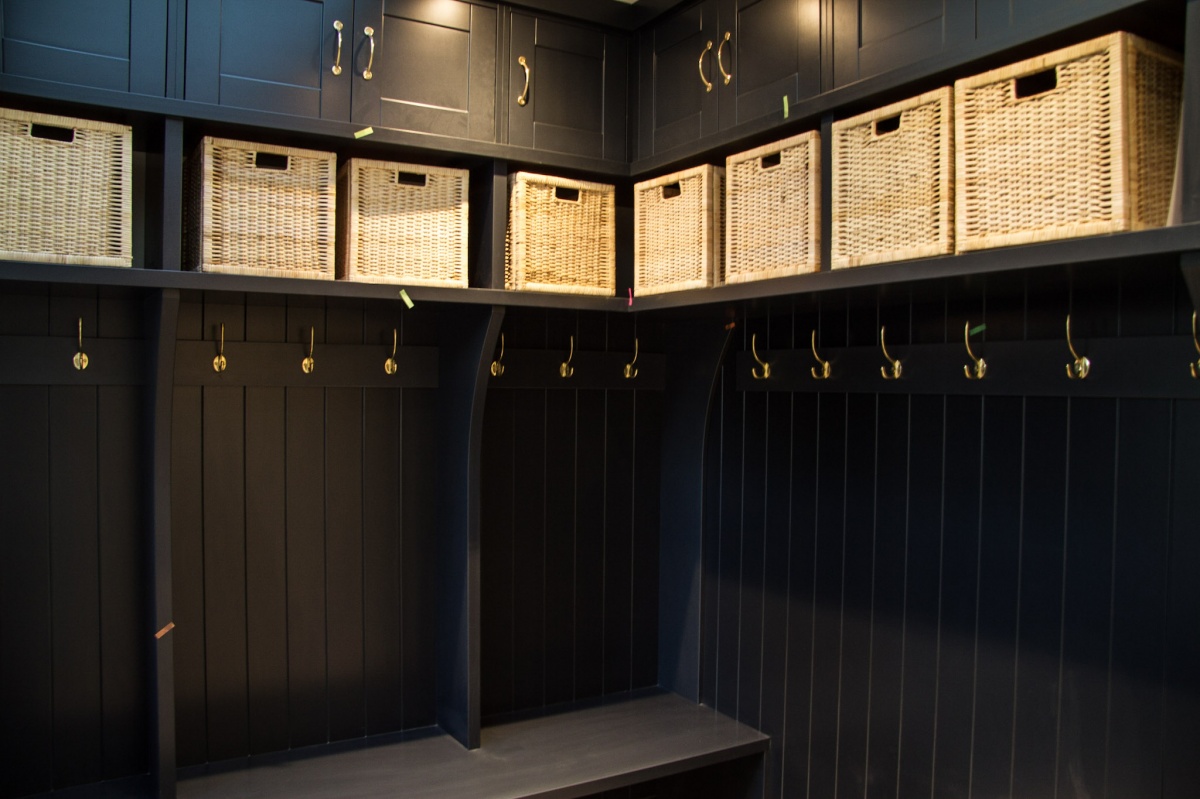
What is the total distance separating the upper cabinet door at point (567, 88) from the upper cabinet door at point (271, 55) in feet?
1.60

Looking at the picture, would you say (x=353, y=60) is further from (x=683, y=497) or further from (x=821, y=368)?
(x=683, y=497)

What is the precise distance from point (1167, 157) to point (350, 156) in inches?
78.0

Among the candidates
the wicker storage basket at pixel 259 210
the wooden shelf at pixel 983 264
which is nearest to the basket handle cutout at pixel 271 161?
the wicker storage basket at pixel 259 210

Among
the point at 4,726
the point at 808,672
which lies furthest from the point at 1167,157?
the point at 4,726

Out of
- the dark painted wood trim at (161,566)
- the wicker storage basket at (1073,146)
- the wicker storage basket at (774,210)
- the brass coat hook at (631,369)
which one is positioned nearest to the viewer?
the wicker storage basket at (1073,146)

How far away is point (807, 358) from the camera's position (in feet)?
9.06

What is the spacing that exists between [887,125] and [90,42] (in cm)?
187

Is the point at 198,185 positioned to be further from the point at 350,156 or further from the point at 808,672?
the point at 808,672

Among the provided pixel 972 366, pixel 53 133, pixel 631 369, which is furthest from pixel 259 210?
pixel 972 366

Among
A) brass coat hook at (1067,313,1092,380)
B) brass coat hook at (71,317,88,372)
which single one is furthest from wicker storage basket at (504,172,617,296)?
brass coat hook at (1067,313,1092,380)

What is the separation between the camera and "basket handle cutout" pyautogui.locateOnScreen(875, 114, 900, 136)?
209 centimetres

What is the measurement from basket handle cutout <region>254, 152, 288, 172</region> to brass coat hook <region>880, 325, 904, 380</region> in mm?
1610

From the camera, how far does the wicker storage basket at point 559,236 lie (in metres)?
2.66

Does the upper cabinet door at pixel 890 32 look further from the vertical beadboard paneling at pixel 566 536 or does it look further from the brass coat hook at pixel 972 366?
the vertical beadboard paneling at pixel 566 536
